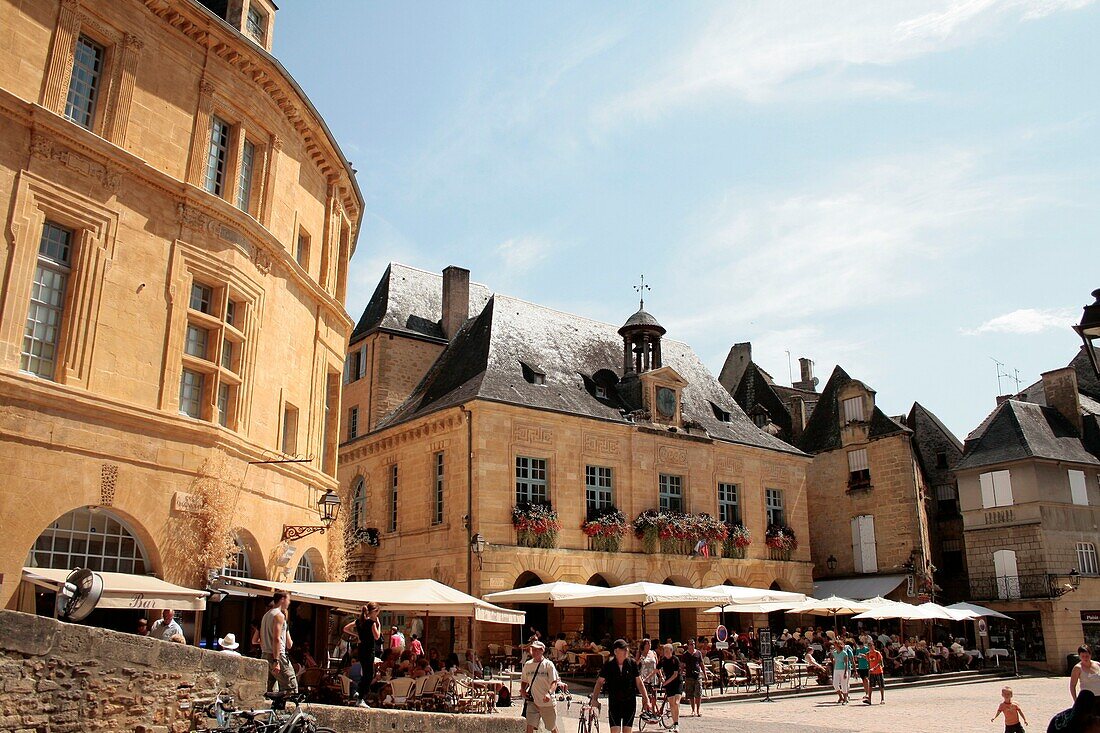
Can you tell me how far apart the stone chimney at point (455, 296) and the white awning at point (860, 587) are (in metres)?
15.2

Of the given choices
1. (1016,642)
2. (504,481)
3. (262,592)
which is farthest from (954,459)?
(262,592)

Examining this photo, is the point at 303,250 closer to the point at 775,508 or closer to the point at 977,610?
the point at 775,508

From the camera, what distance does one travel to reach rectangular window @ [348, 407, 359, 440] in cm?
2855

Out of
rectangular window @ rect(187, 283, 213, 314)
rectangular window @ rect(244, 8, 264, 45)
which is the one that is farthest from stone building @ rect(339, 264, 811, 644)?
rectangular window @ rect(244, 8, 264, 45)

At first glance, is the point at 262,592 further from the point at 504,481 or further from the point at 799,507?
the point at 799,507

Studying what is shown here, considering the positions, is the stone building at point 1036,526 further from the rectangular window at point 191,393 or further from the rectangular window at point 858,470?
the rectangular window at point 191,393

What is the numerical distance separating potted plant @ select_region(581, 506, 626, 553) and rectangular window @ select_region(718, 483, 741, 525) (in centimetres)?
455

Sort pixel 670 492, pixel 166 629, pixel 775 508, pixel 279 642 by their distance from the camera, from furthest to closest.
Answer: pixel 775 508, pixel 670 492, pixel 166 629, pixel 279 642

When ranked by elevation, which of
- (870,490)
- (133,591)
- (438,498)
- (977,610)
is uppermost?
(870,490)

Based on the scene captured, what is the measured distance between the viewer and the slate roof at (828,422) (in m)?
32.9

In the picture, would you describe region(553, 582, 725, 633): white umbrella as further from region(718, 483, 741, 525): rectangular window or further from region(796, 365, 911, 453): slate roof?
region(796, 365, 911, 453): slate roof

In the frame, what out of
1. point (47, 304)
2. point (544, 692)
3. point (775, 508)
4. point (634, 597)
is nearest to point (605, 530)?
A: point (634, 597)

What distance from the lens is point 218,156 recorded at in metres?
14.5

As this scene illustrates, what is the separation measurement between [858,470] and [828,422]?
237 centimetres
